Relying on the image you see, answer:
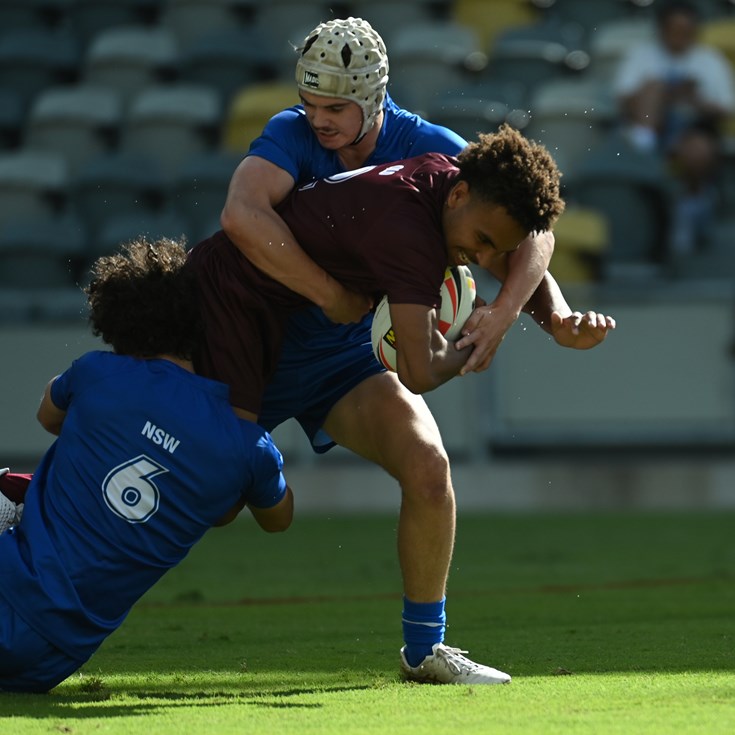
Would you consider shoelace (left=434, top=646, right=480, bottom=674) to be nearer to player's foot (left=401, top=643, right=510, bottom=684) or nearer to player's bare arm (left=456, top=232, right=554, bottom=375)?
player's foot (left=401, top=643, right=510, bottom=684)

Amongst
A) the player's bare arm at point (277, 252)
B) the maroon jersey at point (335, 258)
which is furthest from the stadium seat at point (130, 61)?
the player's bare arm at point (277, 252)

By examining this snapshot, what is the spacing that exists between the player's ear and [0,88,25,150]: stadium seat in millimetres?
11531

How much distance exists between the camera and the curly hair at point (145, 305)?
4547 mm

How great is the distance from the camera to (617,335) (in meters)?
11.6

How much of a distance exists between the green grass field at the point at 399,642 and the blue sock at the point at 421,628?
4.6 inches

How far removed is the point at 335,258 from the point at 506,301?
574 millimetres

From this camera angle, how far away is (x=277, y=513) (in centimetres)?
466

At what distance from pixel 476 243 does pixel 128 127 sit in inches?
430

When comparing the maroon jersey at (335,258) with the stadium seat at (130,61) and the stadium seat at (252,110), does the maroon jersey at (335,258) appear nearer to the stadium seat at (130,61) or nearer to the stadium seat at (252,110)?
the stadium seat at (252,110)

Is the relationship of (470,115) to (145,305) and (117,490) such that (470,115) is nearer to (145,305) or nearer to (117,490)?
(145,305)

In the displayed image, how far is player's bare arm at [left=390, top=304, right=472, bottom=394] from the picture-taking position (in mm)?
4434

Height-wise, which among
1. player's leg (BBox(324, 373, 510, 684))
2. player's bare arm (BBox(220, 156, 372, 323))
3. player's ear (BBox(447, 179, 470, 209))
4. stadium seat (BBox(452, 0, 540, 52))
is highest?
stadium seat (BBox(452, 0, 540, 52))

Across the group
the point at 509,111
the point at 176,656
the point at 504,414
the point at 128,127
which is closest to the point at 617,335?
the point at 504,414

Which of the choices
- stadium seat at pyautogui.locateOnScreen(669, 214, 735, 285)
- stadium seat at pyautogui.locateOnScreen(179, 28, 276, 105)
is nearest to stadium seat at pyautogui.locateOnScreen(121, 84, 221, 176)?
stadium seat at pyautogui.locateOnScreen(179, 28, 276, 105)
